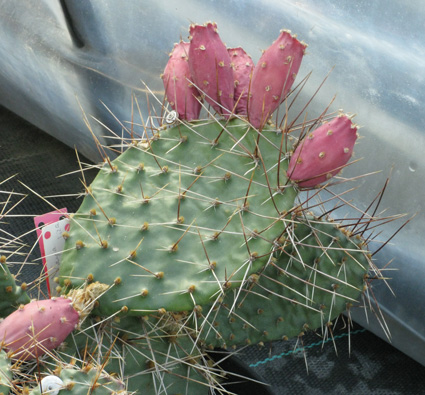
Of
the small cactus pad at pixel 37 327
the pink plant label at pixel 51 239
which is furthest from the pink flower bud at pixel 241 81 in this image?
the small cactus pad at pixel 37 327

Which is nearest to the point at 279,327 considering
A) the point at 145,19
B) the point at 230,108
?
the point at 230,108

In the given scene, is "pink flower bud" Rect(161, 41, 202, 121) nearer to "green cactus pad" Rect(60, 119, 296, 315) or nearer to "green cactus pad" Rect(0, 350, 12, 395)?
"green cactus pad" Rect(60, 119, 296, 315)

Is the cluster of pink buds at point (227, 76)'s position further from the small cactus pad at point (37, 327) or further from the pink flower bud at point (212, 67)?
the small cactus pad at point (37, 327)

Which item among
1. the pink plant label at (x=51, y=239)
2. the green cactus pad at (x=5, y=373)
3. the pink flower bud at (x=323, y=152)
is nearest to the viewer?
the green cactus pad at (x=5, y=373)

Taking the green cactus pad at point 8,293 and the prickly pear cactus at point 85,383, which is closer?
the prickly pear cactus at point 85,383

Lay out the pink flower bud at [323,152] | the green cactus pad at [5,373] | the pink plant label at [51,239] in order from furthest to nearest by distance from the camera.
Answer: the pink plant label at [51,239] < the pink flower bud at [323,152] < the green cactus pad at [5,373]

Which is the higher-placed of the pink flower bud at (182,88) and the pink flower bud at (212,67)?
the pink flower bud at (212,67)

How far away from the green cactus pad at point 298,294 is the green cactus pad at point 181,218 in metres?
0.17

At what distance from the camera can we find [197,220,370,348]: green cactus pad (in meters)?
1.12

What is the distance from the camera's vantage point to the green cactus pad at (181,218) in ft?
3.07

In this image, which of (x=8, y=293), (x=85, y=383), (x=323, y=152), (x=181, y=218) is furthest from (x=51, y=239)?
(x=323, y=152)

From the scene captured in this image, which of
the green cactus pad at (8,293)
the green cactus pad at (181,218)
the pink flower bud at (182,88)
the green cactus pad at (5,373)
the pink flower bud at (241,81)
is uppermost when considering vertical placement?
the pink flower bud at (241,81)

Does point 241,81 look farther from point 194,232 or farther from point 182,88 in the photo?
point 194,232

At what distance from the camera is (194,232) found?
3.19ft
